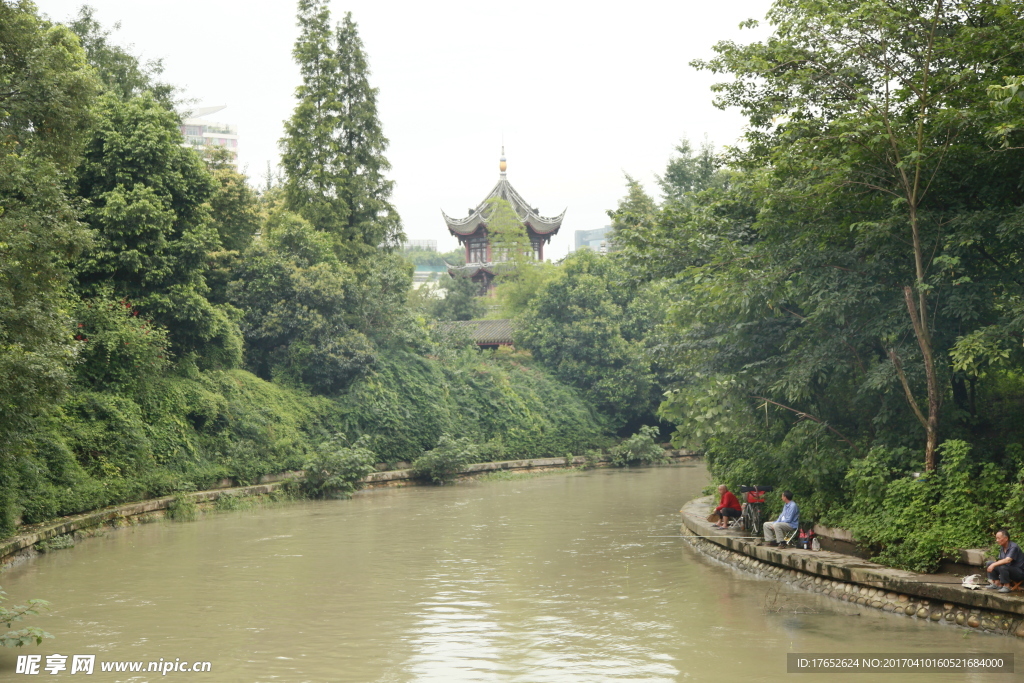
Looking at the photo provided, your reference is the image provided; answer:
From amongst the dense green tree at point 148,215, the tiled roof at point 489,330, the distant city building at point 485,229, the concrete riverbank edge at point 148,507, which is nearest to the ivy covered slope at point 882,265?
the concrete riverbank edge at point 148,507

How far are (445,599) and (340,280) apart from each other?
1954 centimetres

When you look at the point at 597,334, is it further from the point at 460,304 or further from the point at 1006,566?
the point at 1006,566

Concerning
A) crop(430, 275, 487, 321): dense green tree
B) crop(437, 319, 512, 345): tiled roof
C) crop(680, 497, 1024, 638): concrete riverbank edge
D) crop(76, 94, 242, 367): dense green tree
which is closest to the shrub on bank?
crop(437, 319, 512, 345): tiled roof

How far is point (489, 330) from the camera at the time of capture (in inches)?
1746

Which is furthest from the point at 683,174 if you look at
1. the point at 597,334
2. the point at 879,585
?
the point at 879,585

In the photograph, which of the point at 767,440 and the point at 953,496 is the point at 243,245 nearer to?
the point at 767,440

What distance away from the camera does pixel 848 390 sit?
1612 cm

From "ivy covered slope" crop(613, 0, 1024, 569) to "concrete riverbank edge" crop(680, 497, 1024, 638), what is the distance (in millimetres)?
446

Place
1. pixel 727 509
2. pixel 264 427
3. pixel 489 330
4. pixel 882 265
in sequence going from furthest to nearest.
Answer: pixel 489 330
pixel 264 427
pixel 727 509
pixel 882 265

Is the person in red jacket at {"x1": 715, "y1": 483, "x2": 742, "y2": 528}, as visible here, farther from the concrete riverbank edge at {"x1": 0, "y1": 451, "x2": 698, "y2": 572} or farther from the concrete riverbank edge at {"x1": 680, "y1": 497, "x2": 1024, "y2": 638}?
the concrete riverbank edge at {"x1": 0, "y1": 451, "x2": 698, "y2": 572}

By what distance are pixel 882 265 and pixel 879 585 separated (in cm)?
477

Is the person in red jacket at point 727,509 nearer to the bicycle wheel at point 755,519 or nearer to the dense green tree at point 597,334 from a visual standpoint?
the bicycle wheel at point 755,519

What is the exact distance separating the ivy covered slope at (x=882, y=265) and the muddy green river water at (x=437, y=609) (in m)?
2.09

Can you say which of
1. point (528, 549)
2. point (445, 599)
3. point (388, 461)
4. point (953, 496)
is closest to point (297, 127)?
point (388, 461)
